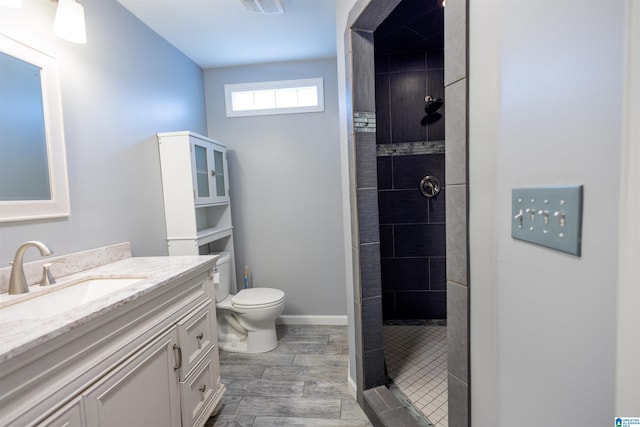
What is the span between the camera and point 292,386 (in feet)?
6.38

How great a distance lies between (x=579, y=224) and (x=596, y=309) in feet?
0.45

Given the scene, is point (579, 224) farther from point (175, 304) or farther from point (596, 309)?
point (175, 304)

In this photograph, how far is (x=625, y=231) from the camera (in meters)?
0.40

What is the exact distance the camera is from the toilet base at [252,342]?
2389 mm

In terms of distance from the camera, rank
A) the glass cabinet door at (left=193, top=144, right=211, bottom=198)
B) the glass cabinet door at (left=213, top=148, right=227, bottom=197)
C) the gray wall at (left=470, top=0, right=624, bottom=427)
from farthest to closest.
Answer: the glass cabinet door at (left=213, top=148, right=227, bottom=197), the glass cabinet door at (left=193, top=144, right=211, bottom=198), the gray wall at (left=470, top=0, right=624, bottom=427)

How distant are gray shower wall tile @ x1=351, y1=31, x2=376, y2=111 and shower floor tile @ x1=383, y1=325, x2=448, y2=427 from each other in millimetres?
1640

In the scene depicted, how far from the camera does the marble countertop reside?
2.33 ft

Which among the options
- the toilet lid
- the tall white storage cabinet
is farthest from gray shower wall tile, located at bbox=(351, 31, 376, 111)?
the toilet lid

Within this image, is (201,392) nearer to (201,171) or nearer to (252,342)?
(252,342)

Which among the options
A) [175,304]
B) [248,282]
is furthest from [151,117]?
[248,282]

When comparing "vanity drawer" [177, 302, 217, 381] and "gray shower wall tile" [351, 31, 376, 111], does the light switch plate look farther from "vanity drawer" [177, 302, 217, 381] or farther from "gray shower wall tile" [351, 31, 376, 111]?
"vanity drawer" [177, 302, 217, 381]

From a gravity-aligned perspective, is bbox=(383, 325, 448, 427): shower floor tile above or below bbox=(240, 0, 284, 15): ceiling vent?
below

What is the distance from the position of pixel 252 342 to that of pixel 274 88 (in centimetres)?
224

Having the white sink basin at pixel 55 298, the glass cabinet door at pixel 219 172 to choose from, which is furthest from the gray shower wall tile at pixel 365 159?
the glass cabinet door at pixel 219 172
